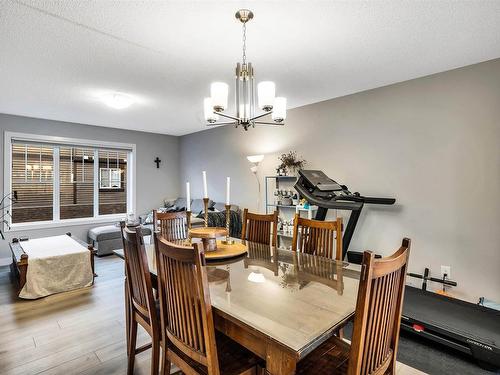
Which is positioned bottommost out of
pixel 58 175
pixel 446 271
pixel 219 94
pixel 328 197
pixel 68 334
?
pixel 68 334

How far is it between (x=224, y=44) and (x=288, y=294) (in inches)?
80.2

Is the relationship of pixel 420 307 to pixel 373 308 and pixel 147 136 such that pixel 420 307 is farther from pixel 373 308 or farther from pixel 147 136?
pixel 147 136

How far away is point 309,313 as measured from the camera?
1202 millimetres

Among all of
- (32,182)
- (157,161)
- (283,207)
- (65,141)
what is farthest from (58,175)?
(283,207)

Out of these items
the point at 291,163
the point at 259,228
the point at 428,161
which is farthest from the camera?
the point at 291,163

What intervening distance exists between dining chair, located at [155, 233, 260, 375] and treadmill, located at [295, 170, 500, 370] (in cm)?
173

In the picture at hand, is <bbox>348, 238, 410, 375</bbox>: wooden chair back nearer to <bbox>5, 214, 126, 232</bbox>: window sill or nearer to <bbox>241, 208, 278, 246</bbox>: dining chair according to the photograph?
<bbox>241, 208, 278, 246</bbox>: dining chair

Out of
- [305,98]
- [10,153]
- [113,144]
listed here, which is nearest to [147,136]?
[113,144]

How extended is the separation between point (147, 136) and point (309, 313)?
6.13m

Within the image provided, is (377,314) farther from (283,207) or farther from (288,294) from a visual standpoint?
(283,207)

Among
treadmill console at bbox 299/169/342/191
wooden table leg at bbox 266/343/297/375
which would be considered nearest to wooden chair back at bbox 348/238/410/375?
wooden table leg at bbox 266/343/297/375

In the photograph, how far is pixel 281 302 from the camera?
4.30 ft

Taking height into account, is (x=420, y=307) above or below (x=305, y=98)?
below

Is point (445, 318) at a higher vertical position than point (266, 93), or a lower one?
lower
